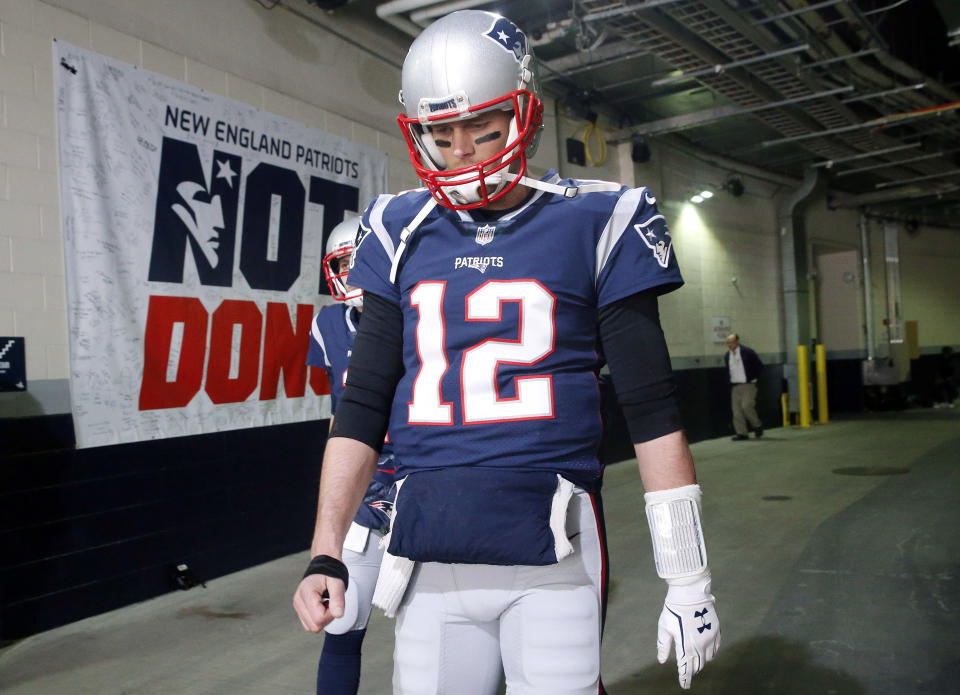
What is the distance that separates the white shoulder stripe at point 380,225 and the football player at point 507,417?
0.03 m

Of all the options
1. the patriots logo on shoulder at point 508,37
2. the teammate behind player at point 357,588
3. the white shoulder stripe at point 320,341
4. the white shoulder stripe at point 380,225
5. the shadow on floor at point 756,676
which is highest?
the patriots logo on shoulder at point 508,37

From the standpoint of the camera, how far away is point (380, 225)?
1648mm

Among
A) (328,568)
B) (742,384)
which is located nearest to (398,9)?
(328,568)

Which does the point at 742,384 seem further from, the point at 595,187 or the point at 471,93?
the point at 471,93

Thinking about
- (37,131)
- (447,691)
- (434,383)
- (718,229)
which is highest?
(718,229)

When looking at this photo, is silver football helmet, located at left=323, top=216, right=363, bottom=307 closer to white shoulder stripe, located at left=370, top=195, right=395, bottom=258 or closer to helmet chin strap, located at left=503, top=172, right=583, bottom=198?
white shoulder stripe, located at left=370, top=195, right=395, bottom=258

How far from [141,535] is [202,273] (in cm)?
170

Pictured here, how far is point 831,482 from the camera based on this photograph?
7957 millimetres

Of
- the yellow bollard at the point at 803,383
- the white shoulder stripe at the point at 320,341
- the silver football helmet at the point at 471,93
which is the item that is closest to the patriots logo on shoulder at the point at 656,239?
the silver football helmet at the point at 471,93

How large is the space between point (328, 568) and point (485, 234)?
687 millimetres

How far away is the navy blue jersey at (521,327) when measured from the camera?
1426mm

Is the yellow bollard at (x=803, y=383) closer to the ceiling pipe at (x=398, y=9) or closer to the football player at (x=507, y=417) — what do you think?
the ceiling pipe at (x=398, y=9)

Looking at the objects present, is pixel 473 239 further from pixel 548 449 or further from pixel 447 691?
pixel 447 691

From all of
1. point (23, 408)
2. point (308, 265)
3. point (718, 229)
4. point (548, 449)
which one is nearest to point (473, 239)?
point (548, 449)
